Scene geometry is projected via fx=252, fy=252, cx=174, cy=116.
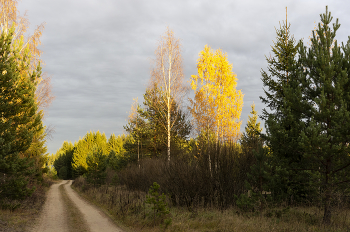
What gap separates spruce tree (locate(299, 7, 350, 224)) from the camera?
845 centimetres

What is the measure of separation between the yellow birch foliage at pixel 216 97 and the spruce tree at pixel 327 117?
809 centimetres

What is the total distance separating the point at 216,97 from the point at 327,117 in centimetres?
985

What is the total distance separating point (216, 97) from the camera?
18.6 meters

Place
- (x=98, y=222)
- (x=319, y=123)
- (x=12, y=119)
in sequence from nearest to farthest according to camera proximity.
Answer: (x=319, y=123) < (x=98, y=222) < (x=12, y=119)

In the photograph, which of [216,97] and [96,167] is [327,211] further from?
[96,167]

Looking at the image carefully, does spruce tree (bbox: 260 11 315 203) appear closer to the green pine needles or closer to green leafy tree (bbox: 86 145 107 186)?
the green pine needles

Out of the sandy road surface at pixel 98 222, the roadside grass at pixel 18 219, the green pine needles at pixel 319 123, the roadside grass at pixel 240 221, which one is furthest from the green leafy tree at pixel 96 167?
the green pine needles at pixel 319 123

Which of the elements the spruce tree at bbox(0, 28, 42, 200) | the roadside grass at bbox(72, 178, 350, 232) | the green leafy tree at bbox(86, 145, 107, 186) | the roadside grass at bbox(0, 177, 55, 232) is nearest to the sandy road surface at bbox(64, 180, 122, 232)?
the roadside grass at bbox(72, 178, 350, 232)

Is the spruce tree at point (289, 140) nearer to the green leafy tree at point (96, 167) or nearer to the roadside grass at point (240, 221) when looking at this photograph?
the roadside grass at point (240, 221)

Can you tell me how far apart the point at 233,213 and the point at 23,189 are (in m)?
10.1

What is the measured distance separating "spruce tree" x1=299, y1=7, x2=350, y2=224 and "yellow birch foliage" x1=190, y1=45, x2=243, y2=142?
8.09 meters

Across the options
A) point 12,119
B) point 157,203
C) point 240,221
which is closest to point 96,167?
point 12,119

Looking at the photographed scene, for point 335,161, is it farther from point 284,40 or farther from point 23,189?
point 23,189

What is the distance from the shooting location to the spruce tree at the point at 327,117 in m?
8.45
